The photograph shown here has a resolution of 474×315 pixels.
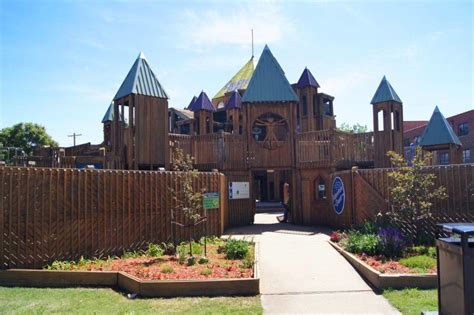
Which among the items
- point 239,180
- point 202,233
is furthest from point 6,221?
point 239,180

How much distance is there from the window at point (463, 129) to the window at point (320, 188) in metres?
38.7

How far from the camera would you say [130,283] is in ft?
28.2

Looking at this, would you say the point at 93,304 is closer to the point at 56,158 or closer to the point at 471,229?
the point at 471,229

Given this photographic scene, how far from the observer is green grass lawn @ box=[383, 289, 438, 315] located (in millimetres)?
6922

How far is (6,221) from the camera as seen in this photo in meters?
9.37

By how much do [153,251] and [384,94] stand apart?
16.2 m

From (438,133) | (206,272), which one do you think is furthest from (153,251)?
(438,133)

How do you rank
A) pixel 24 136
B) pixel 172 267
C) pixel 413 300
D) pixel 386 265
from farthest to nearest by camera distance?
pixel 24 136 < pixel 172 267 < pixel 386 265 < pixel 413 300

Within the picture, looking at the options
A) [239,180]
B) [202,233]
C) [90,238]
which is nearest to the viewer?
[90,238]

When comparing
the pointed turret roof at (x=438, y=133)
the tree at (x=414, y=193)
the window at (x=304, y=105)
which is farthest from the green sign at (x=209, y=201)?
the window at (x=304, y=105)

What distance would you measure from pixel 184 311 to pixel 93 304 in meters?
1.87

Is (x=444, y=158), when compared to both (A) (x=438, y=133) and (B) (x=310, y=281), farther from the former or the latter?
(B) (x=310, y=281)

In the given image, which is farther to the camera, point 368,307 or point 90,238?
point 90,238

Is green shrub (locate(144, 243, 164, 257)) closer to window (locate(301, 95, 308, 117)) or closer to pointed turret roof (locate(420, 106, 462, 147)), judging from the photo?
pointed turret roof (locate(420, 106, 462, 147))
